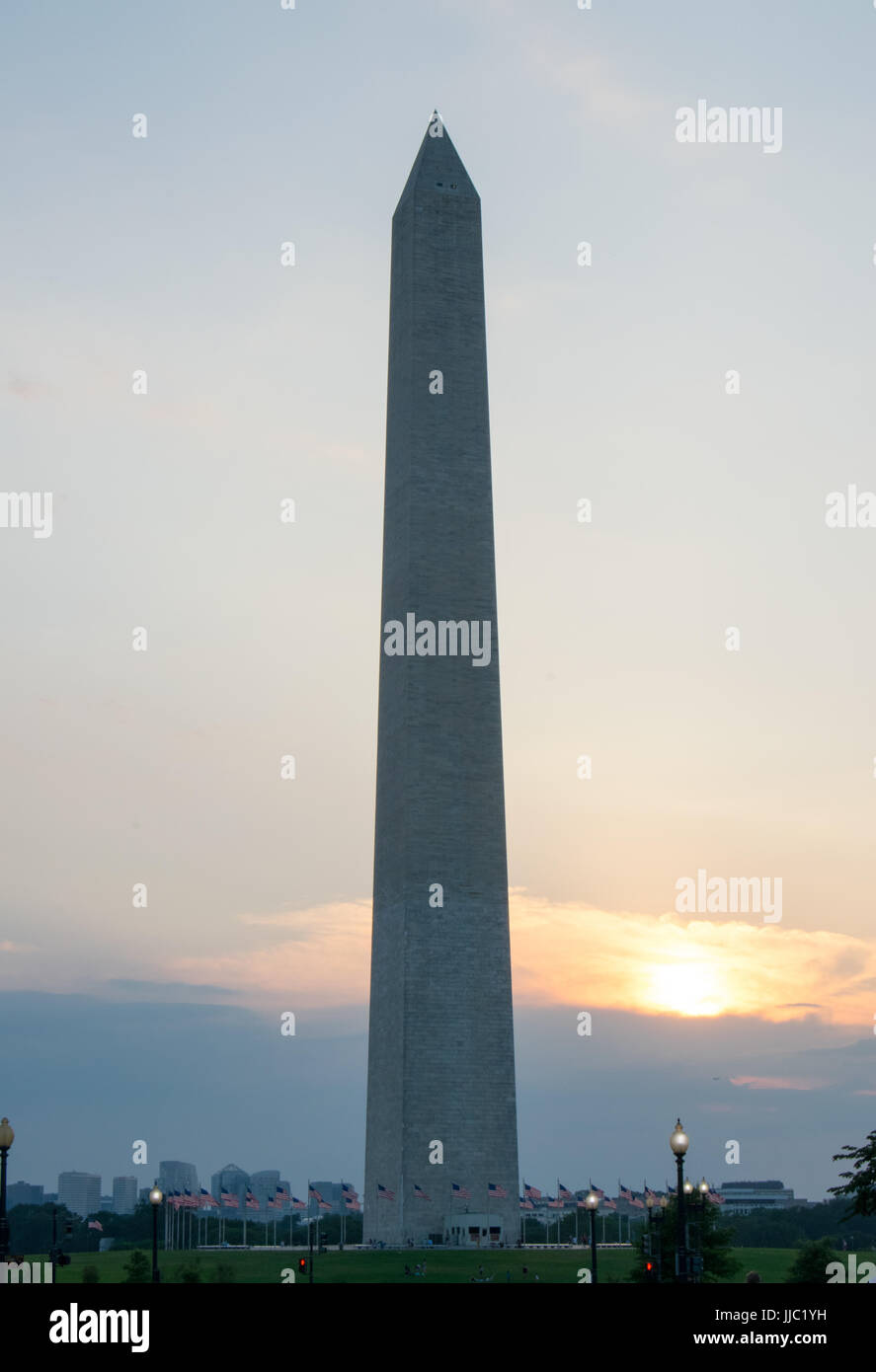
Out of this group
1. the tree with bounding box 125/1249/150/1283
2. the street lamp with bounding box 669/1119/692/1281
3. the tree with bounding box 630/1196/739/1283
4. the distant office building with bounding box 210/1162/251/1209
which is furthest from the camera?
the distant office building with bounding box 210/1162/251/1209

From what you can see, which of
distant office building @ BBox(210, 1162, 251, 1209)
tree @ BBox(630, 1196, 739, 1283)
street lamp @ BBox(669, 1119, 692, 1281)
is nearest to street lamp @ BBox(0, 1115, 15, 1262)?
street lamp @ BBox(669, 1119, 692, 1281)

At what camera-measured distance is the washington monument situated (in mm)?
68625

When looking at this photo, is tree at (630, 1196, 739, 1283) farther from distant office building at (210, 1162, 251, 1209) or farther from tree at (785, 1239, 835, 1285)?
distant office building at (210, 1162, 251, 1209)

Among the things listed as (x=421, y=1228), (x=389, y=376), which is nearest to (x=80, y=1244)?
(x=421, y=1228)

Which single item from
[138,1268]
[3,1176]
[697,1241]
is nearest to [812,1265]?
[697,1241]

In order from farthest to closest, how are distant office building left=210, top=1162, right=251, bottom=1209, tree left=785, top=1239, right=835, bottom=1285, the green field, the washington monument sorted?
1. distant office building left=210, top=1162, right=251, bottom=1209
2. the washington monument
3. tree left=785, top=1239, right=835, bottom=1285
4. the green field

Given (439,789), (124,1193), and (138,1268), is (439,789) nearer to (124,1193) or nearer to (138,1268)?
(138,1268)

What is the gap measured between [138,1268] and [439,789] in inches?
840

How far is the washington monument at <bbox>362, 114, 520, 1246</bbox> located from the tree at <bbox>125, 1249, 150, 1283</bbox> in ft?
34.1

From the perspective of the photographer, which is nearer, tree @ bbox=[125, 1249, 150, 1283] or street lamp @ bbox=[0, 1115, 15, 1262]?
street lamp @ bbox=[0, 1115, 15, 1262]

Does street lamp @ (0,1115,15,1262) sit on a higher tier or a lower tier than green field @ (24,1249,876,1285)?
higher

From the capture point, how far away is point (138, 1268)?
60.6 metres
